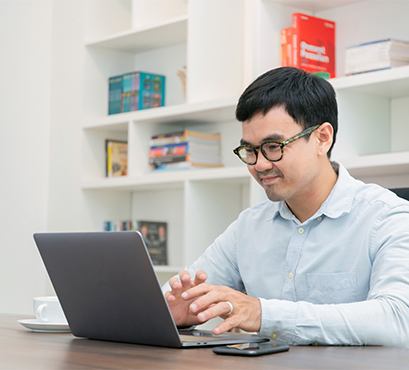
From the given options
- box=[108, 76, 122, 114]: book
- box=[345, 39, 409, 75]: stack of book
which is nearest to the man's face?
box=[345, 39, 409, 75]: stack of book

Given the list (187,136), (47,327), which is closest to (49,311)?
(47,327)

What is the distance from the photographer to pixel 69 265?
1147 millimetres

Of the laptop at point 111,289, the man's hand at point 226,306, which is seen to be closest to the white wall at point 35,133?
the laptop at point 111,289

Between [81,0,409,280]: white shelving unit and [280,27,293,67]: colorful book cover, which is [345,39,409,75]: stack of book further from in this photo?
[280,27,293,67]: colorful book cover

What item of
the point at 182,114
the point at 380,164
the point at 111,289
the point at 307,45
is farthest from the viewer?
the point at 182,114

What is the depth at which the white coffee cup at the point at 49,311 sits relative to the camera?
1.37 m

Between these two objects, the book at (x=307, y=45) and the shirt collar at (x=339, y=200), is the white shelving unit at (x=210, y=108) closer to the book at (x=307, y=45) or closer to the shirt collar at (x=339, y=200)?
the book at (x=307, y=45)

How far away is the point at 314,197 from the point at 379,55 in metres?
1.02

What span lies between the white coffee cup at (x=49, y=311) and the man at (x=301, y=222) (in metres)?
0.25

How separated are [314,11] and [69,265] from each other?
2138 mm

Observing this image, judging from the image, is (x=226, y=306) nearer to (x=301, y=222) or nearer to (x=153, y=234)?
(x=301, y=222)

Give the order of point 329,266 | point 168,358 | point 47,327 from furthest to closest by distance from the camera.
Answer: point 329,266 → point 47,327 → point 168,358

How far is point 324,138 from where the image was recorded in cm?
159

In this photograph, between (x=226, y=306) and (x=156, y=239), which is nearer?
(x=226, y=306)
